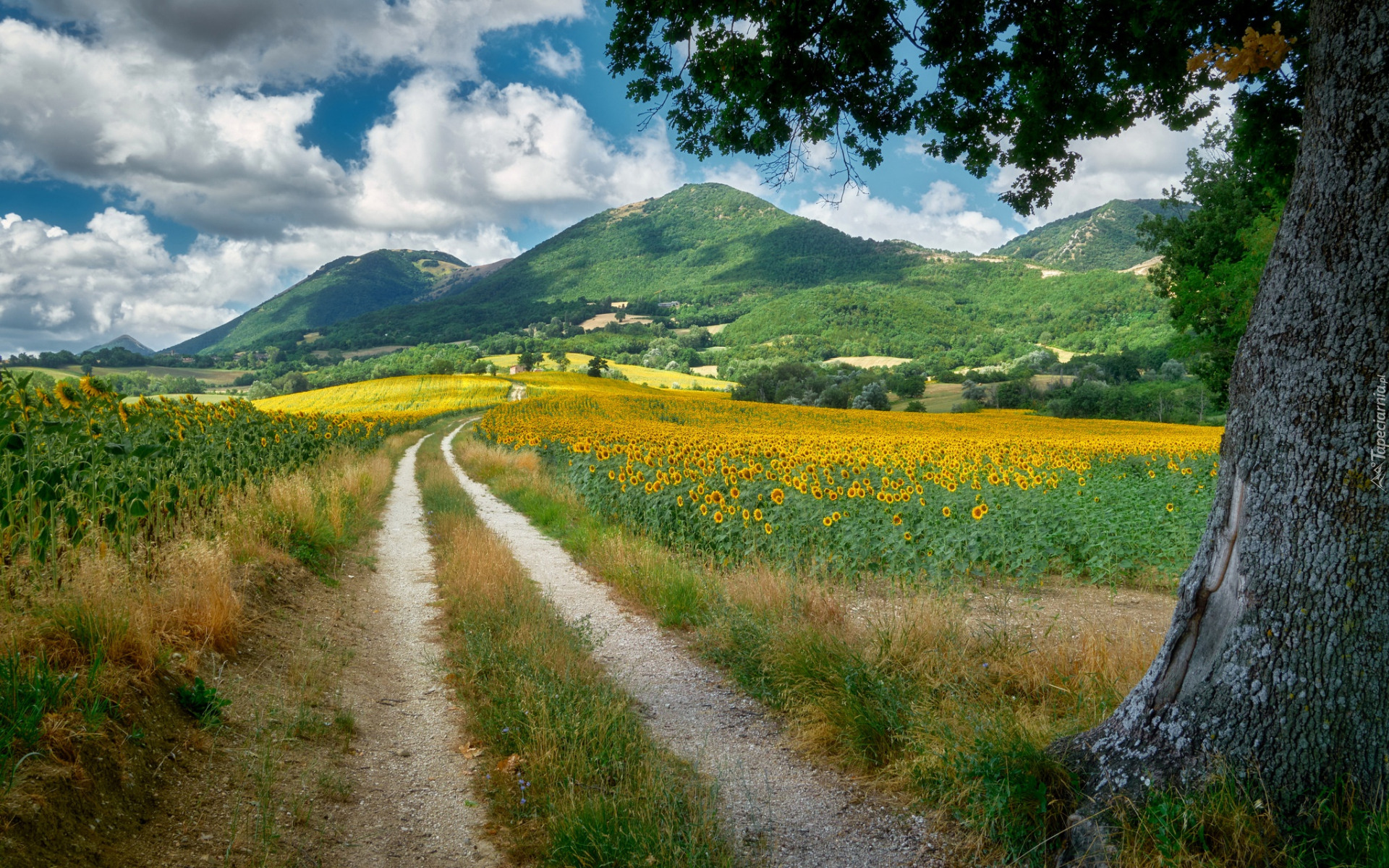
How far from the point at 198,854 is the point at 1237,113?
23.5 feet

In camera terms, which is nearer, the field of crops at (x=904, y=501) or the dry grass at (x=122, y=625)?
the dry grass at (x=122, y=625)

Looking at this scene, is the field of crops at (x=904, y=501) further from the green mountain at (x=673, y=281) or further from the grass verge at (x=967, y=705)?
the green mountain at (x=673, y=281)

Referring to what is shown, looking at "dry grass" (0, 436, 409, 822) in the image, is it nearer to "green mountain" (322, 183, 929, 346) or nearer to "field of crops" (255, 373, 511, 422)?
"field of crops" (255, 373, 511, 422)

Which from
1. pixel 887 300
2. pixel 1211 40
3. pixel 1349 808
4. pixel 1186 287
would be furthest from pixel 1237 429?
pixel 887 300

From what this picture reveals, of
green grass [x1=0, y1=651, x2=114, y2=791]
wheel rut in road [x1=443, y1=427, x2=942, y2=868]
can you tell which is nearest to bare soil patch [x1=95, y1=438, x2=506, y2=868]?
green grass [x1=0, y1=651, x2=114, y2=791]

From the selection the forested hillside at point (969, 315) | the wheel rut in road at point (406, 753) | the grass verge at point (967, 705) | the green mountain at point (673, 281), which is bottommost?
the wheel rut in road at point (406, 753)

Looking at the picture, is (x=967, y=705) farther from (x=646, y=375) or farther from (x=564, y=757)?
(x=646, y=375)

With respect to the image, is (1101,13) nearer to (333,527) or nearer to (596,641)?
(596,641)

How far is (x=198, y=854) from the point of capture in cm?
298

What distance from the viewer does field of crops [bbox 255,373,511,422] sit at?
5434 cm

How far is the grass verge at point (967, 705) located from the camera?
8.45ft

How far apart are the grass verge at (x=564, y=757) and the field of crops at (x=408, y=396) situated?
45781 mm

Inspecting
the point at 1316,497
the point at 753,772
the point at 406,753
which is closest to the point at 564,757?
the point at 753,772

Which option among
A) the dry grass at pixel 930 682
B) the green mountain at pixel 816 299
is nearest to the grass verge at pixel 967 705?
the dry grass at pixel 930 682
